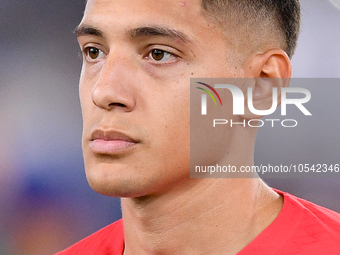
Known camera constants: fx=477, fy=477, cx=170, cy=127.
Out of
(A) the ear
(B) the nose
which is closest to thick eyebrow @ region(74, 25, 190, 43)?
(B) the nose

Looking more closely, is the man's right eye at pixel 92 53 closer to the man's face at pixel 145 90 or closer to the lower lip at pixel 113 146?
the man's face at pixel 145 90

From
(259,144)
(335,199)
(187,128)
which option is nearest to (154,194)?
(187,128)

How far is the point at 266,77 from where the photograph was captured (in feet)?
6.73

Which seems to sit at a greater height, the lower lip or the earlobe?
the earlobe

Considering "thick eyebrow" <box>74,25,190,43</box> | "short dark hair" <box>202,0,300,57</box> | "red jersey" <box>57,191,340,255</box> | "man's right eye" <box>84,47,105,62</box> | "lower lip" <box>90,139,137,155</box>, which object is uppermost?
"short dark hair" <box>202,0,300,57</box>

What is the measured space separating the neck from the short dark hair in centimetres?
66

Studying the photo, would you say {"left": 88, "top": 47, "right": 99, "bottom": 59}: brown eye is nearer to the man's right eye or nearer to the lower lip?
the man's right eye

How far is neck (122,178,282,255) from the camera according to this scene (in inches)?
76.0

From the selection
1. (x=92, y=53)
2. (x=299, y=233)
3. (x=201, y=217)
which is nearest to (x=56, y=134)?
(x=92, y=53)

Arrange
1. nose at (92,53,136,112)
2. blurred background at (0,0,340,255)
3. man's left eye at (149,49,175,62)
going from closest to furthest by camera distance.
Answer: nose at (92,53,136,112) → man's left eye at (149,49,175,62) → blurred background at (0,0,340,255)

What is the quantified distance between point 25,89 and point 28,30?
485 mm

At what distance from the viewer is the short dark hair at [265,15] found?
6.32ft

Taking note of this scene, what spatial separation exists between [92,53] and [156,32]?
363mm

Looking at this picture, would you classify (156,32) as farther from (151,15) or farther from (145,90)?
(145,90)
